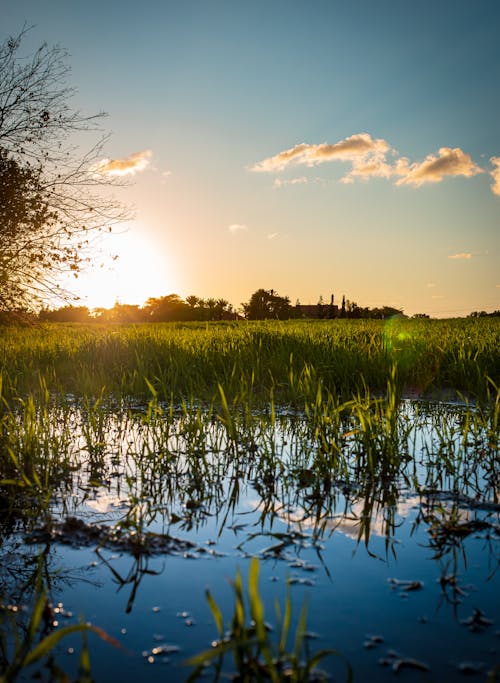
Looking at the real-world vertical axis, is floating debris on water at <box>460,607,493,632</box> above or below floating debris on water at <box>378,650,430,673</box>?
above

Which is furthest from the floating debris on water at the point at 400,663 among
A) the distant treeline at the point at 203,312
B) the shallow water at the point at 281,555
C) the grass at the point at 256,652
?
the distant treeline at the point at 203,312

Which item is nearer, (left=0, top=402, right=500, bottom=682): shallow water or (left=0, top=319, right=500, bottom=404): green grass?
(left=0, top=402, right=500, bottom=682): shallow water

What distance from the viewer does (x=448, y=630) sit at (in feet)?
6.52

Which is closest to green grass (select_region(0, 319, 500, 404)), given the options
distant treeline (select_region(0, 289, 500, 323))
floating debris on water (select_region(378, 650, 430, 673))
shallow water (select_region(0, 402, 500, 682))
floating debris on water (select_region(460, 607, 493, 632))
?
shallow water (select_region(0, 402, 500, 682))

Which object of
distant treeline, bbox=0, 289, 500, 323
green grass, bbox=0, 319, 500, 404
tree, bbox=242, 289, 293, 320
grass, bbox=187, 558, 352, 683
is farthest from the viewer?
tree, bbox=242, 289, 293, 320

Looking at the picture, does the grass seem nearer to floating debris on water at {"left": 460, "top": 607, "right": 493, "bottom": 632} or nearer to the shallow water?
the shallow water

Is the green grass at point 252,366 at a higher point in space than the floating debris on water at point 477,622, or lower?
higher

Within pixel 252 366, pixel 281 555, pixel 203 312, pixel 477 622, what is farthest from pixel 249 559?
pixel 203 312

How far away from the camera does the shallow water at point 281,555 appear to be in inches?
74.6

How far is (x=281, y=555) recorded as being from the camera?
8.55 feet

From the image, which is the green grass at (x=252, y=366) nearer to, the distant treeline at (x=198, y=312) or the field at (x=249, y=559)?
the field at (x=249, y=559)

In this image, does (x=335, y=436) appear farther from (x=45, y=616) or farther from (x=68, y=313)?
(x=68, y=313)

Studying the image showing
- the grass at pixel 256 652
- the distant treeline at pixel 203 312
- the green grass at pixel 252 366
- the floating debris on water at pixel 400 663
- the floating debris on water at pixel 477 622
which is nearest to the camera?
the grass at pixel 256 652

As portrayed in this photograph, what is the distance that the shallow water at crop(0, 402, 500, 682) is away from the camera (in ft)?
6.22
